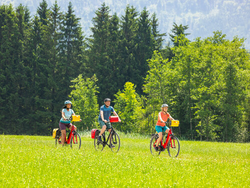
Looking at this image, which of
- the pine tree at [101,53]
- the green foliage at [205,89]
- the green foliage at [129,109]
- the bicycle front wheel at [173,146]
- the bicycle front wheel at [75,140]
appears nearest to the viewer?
the bicycle front wheel at [173,146]

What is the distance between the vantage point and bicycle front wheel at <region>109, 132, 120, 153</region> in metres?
13.9

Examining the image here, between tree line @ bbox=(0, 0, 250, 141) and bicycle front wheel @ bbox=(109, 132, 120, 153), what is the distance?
23.5 meters

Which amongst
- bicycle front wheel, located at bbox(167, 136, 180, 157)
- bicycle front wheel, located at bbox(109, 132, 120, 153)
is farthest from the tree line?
bicycle front wheel, located at bbox(167, 136, 180, 157)

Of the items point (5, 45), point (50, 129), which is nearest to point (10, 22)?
point (5, 45)

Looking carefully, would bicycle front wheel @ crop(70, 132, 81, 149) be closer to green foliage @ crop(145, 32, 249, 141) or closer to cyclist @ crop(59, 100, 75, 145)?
cyclist @ crop(59, 100, 75, 145)

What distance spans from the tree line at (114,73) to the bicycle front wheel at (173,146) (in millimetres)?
23600

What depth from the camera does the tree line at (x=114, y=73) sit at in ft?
125

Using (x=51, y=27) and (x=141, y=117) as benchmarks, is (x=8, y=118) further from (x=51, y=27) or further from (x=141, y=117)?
(x=141, y=117)

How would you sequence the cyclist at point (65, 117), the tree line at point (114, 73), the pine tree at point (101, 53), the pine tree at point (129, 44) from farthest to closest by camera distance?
the pine tree at point (129, 44) → the pine tree at point (101, 53) → the tree line at point (114, 73) → the cyclist at point (65, 117)

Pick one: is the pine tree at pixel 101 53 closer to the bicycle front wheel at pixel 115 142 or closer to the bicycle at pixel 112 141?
the bicycle at pixel 112 141

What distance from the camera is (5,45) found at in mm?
54344

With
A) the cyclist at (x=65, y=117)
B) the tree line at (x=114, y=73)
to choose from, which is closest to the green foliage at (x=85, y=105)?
the tree line at (x=114, y=73)

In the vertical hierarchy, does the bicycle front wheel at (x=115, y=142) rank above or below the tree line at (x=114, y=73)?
below

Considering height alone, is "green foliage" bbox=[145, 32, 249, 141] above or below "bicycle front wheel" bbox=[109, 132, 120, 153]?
above
